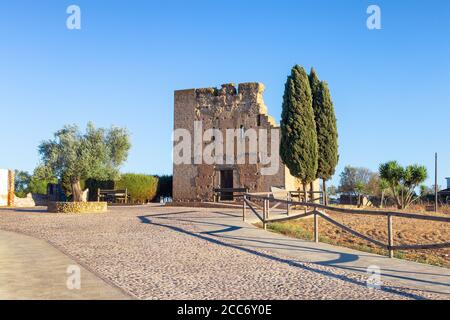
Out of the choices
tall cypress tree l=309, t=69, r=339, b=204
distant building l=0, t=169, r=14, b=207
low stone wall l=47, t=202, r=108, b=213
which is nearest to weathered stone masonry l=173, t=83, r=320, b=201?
tall cypress tree l=309, t=69, r=339, b=204

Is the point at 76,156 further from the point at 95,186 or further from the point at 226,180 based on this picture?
the point at 95,186

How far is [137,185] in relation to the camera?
31.5 m

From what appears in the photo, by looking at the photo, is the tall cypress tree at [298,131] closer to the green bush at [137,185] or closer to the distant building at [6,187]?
the green bush at [137,185]

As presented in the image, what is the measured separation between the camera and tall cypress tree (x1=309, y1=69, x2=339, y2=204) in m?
25.4

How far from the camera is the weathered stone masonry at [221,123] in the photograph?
1071 inches

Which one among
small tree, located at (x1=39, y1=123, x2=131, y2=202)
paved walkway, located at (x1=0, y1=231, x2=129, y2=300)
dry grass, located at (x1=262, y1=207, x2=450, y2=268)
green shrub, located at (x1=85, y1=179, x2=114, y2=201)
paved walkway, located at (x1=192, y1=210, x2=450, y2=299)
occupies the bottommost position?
dry grass, located at (x1=262, y1=207, x2=450, y2=268)

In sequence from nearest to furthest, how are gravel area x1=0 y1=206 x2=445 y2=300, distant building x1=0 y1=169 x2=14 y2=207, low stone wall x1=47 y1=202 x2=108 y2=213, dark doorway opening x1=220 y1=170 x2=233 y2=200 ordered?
gravel area x1=0 y1=206 x2=445 y2=300 → low stone wall x1=47 y1=202 x2=108 y2=213 → dark doorway opening x1=220 y1=170 x2=233 y2=200 → distant building x1=0 y1=169 x2=14 y2=207

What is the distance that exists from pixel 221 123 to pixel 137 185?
25.6 feet

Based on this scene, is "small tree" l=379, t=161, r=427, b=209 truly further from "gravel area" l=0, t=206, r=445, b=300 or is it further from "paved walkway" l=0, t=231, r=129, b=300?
"paved walkway" l=0, t=231, r=129, b=300

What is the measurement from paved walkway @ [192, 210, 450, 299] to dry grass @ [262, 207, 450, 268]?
250 centimetres

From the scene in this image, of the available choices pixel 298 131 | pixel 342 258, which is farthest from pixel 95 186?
pixel 342 258
